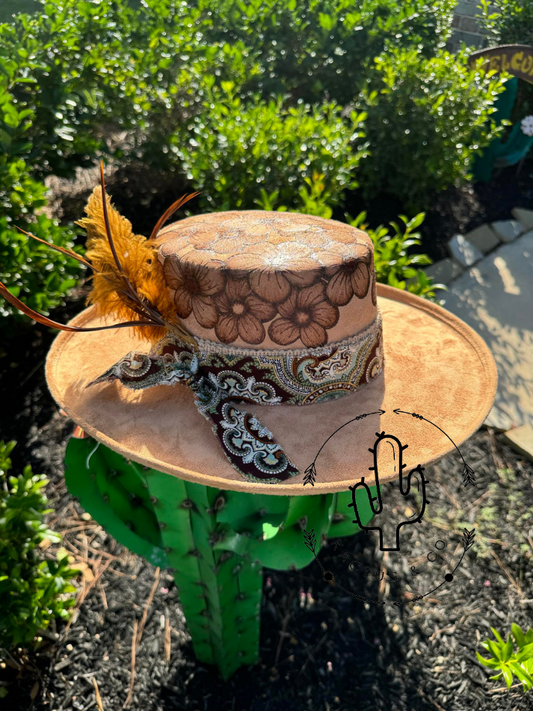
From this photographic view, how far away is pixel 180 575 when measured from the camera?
207 centimetres

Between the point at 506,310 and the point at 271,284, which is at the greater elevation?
the point at 271,284

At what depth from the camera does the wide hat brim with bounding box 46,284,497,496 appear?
4.97 feet

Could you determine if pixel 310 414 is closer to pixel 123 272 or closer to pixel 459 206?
pixel 123 272

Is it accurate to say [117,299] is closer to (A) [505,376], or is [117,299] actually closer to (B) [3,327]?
(B) [3,327]

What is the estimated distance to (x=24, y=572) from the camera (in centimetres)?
219

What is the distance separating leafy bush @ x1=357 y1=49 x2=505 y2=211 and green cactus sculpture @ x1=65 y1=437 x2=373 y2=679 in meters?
3.99

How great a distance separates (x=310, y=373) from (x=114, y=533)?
42.9 inches

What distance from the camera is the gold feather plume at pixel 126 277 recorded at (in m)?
1.62

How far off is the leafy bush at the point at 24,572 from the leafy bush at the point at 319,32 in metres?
4.84

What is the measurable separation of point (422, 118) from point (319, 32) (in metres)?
1.67

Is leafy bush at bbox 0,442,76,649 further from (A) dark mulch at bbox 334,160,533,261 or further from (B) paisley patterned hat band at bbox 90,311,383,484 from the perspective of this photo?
(A) dark mulch at bbox 334,160,533,261

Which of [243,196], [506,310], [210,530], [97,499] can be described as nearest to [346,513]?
[210,530]

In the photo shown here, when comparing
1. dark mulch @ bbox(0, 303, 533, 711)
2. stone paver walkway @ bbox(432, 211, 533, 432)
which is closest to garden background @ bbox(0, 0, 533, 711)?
dark mulch @ bbox(0, 303, 533, 711)

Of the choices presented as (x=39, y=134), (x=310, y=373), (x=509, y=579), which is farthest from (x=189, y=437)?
(x=39, y=134)
